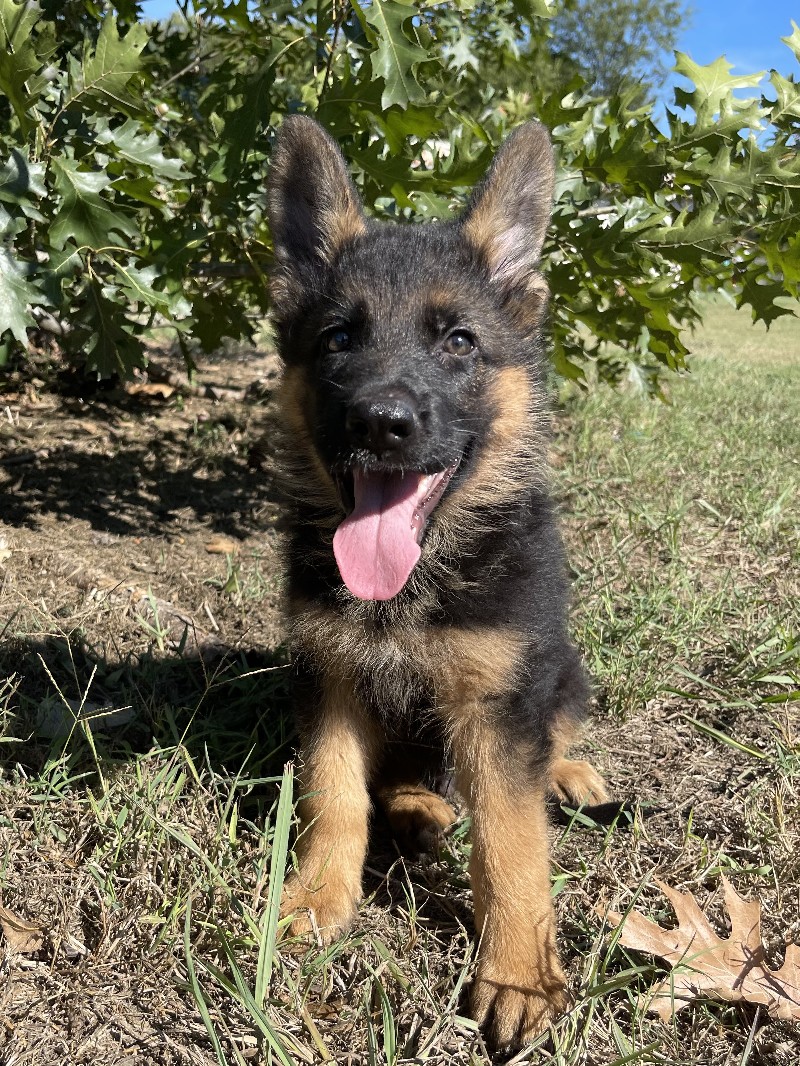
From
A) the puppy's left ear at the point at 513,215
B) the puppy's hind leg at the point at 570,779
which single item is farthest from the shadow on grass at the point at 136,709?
the puppy's left ear at the point at 513,215

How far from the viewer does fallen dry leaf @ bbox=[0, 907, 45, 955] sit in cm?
228

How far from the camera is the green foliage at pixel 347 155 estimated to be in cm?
331

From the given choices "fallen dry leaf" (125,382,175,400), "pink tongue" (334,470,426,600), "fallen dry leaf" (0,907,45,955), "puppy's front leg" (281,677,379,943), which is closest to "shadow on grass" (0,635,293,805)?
"puppy's front leg" (281,677,379,943)

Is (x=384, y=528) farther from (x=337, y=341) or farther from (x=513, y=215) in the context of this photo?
(x=513, y=215)

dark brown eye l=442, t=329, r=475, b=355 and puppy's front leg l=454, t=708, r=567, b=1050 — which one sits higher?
dark brown eye l=442, t=329, r=475, b=355

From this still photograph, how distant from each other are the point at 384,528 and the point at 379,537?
4 centimetres

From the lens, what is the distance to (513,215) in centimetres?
290

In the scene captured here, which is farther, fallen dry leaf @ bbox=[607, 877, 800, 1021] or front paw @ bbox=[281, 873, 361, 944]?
front paw @ bbox=[281, 873, 361, 944]

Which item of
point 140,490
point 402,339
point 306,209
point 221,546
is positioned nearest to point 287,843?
point 402,339

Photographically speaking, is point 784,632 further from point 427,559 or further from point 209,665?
point 209,665

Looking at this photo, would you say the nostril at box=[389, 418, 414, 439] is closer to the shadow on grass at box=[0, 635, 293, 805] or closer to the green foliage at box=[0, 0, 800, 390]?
the shadow on grass at box=[0, 635, 293, 805]

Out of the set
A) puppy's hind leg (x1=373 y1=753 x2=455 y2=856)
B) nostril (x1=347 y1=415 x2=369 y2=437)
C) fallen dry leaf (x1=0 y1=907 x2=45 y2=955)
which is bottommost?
fallen dry leaf (x1=0 y1=907 x2=45 y2=955)

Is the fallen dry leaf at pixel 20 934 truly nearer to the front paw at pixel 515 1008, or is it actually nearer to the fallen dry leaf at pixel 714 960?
the front paw at pixel 515 1008

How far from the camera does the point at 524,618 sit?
2568 mm
